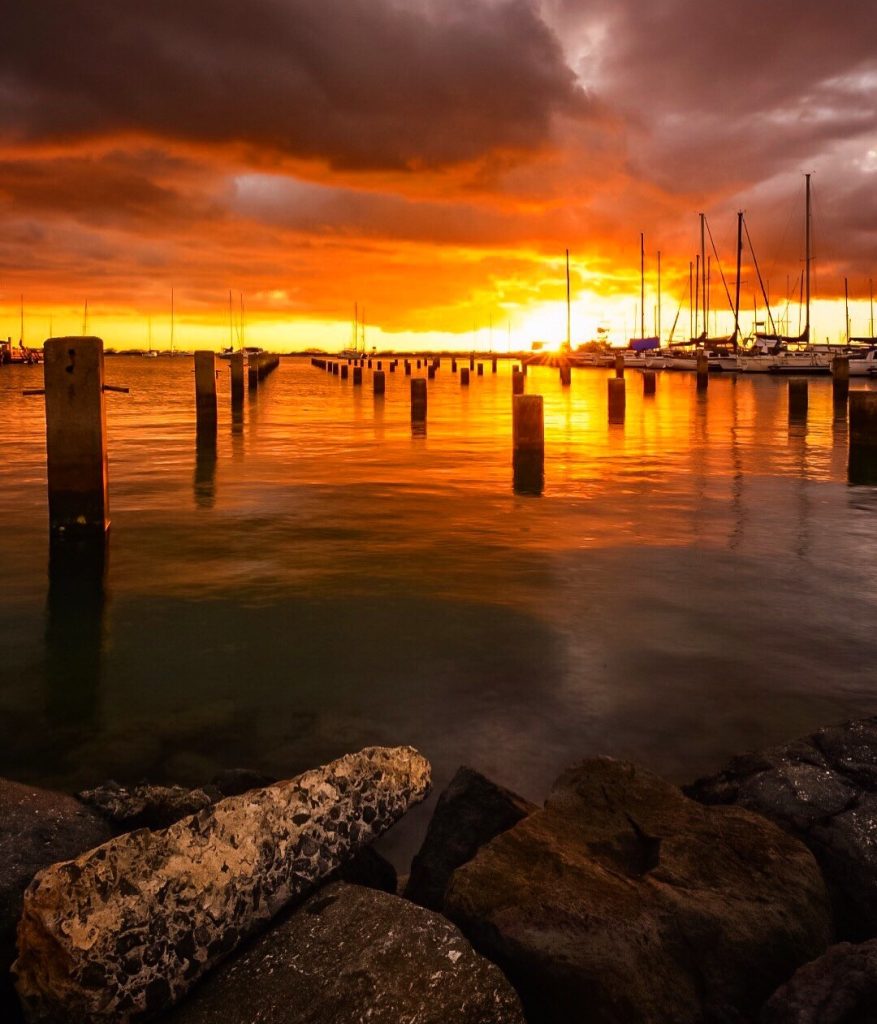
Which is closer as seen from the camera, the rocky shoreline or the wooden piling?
the rocky shoreline

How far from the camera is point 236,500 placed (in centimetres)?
1274

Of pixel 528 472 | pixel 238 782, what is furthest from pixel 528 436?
pixel 238 782

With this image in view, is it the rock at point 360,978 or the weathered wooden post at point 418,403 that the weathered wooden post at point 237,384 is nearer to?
the weathered wooden post at point 418,403

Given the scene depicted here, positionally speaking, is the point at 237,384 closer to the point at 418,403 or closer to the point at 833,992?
the point at 418,403

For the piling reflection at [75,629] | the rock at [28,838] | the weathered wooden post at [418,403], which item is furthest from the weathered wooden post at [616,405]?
the rock at [28,838]

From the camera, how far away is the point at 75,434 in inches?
337

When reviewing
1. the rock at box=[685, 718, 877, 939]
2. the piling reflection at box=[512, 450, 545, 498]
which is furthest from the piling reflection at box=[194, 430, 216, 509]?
the rock at box=[685, 718, 877, 939]

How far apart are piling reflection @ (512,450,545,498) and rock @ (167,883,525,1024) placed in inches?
434

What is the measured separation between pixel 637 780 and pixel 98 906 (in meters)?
2.13

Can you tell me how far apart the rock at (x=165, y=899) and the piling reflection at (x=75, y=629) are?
106 inches

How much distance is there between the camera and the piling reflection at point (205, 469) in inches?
504

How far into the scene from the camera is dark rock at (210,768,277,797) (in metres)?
Answer: 3.81

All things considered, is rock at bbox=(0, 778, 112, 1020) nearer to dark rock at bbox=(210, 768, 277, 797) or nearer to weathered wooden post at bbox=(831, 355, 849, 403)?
dark rock at bbox=(210, 768, 277, 797)

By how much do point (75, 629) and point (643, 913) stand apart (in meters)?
5.57
